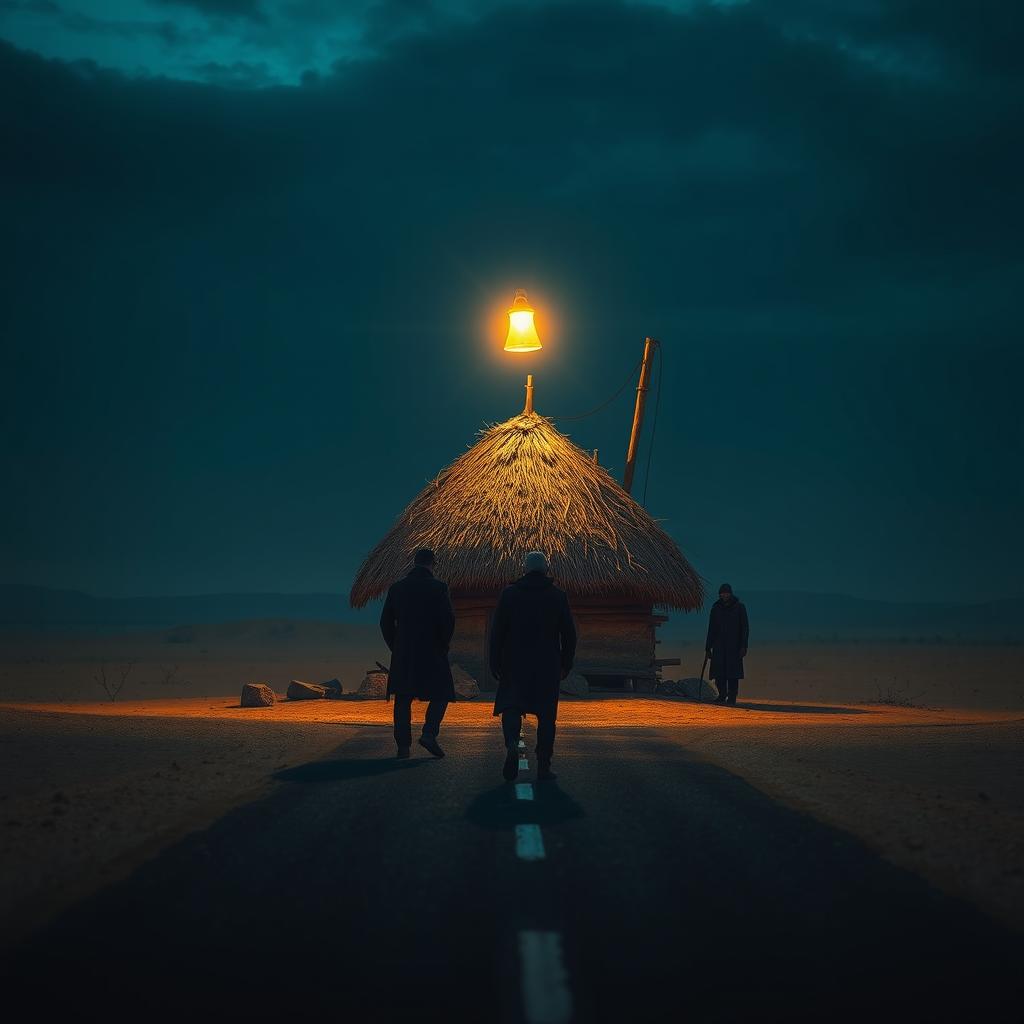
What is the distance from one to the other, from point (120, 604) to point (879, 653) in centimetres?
13720

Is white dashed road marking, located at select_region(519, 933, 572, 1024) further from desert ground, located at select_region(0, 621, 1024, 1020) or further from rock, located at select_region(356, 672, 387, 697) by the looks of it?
rock, located at select_region(356, 672, 387, 697)

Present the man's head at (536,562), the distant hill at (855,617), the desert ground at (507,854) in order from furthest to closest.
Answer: the distant hill at (855,617) → the man's head at (536,562) → the desert ground at (507,854)

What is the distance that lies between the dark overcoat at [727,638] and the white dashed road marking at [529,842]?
15.9m

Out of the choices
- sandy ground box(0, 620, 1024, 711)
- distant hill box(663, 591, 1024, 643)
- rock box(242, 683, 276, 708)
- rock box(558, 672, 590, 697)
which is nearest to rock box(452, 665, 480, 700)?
rock box(558, 672, 590, 697)

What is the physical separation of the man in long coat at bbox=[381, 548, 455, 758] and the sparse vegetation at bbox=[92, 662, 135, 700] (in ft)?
62.2

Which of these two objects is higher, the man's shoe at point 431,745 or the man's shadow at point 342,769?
the man's shoe at point 431,745

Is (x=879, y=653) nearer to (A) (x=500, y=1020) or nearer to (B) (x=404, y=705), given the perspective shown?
(B) (x=404, y=705)

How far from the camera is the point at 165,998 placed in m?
4.48

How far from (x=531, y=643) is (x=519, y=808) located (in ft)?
8.11

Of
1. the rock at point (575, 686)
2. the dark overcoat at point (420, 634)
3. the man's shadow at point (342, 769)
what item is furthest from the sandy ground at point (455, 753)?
the rock at point (575, 686)

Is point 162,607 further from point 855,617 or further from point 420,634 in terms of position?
point 420,634

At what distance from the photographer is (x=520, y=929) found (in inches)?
209

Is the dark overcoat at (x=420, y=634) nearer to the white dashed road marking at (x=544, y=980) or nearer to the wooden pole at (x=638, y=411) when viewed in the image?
the white dashed road marking at (x=544, y=980)

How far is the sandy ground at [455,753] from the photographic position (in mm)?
6871
